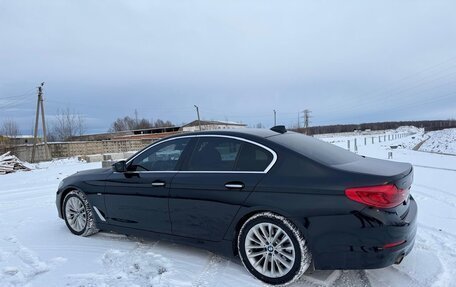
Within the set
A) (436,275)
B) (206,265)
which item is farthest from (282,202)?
(436,275)

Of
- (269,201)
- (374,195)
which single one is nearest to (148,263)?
(269,201)

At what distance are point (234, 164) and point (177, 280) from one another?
1.41 m

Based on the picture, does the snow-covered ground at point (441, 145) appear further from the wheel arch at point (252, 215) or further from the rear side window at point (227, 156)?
the wheel arch at point (252, 215)

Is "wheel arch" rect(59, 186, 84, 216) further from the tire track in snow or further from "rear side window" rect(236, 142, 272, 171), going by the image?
"rear side window" rect(236, 142, 272, 171)

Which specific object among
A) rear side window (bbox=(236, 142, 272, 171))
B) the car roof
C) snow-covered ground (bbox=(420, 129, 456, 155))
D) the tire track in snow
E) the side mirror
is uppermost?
the car roof

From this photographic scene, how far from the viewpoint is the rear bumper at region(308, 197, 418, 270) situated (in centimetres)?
322

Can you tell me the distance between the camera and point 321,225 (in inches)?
133

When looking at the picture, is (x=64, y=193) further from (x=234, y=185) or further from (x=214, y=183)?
(x=234, y=185)

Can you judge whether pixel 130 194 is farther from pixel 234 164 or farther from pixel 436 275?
pixel 436 275

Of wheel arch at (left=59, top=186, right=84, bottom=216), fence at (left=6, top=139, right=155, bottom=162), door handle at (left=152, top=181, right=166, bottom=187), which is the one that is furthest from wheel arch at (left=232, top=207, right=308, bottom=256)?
fence at (left=6, top=139, right=155, bottom=162)

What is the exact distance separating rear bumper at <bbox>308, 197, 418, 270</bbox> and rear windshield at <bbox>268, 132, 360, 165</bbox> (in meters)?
0.66

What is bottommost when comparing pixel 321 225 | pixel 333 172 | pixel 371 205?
pixel 321 225

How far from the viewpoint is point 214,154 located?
4.26 m

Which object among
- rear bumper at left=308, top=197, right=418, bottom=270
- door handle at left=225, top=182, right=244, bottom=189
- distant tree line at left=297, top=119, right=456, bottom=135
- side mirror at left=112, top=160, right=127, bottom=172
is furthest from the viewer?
distant tree line at left=297, top=119, right=456, bottom=135
